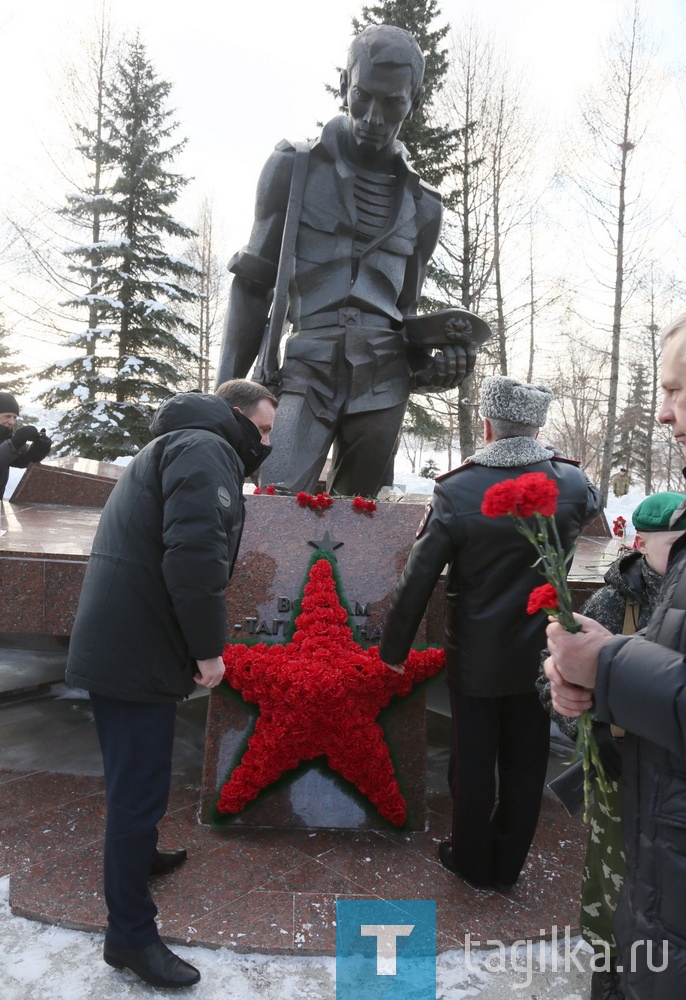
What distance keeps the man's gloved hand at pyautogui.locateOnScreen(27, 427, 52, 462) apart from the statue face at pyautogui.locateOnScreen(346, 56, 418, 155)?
15.3ft

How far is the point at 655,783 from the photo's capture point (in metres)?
1.33

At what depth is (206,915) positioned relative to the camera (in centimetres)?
255

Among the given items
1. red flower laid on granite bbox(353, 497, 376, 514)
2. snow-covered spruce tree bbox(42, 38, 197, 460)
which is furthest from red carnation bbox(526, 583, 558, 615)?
snow-covered spruce tree bbox(42, 38, 197, 460)

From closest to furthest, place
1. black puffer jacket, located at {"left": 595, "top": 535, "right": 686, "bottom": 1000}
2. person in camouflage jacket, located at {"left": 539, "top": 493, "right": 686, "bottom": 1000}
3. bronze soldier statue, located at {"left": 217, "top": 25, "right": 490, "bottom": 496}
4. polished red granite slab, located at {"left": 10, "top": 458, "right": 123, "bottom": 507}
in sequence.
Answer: black puffer jacket, located at {"left": 595, "top": 535, "right": 686, "bottom": 1000}
person in camouflage jacket, located at {"left": 539, "top": 493, "right": 686, "bottom": 1000}
bronze soldier statue, located at {"left": 217, "top": 25, "right": 490, "bottom": 496}
polished red granite slab, located at {"left": 10, "top": 458, "right": 123, "bottom": 507}

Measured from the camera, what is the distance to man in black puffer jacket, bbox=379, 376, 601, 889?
2617 mm

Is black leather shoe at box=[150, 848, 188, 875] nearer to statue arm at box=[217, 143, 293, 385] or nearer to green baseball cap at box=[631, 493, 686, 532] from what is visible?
green baseball cap at box=[631, 493, 686, 532]

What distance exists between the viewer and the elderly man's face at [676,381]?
4.53 feet

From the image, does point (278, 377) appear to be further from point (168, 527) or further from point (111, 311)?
point (111, 311)

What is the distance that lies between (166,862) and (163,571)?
1.33 meters

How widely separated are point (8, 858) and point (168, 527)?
5.60ft

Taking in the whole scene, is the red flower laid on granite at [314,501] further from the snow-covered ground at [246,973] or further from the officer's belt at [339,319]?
the snow-covered ground at [246,973]

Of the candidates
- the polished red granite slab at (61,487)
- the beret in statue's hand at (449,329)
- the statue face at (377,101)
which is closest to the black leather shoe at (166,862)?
the beret in statue's hand at (449,329)

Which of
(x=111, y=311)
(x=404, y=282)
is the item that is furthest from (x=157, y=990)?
(x=111, y=311)

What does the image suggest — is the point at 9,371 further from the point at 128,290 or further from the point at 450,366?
the point at 450,366
